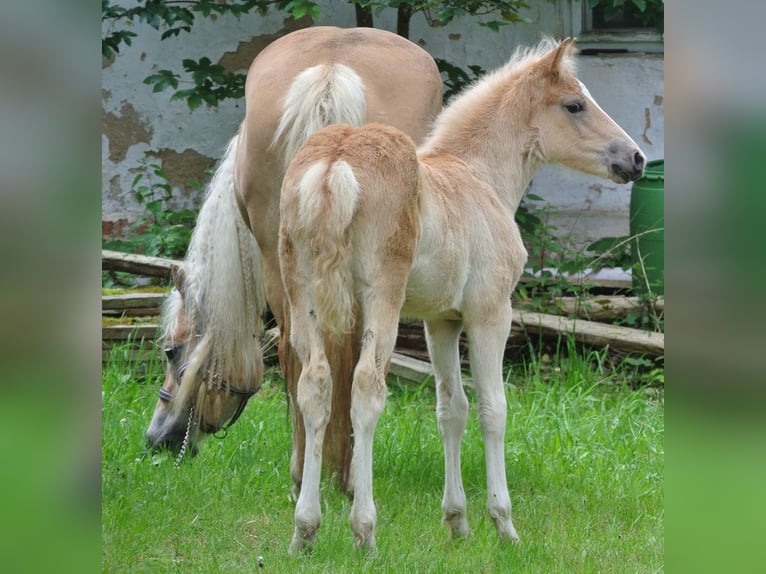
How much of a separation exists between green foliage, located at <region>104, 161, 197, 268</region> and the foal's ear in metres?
4.26

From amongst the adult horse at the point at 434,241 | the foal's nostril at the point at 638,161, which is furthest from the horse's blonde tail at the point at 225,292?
the foal's nostril at the point at 638,161

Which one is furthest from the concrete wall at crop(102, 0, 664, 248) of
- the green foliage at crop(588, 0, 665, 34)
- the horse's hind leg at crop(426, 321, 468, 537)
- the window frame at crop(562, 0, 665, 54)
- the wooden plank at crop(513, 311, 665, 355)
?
the horse's hind leg at crop(426, 321, 468, 537)

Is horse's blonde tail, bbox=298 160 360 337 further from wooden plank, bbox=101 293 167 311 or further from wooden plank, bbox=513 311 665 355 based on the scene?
wooden plank, bbox=101 293 167 311

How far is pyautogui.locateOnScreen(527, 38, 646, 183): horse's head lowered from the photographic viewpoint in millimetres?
3850

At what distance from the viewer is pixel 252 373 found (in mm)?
4852

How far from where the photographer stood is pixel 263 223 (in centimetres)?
423

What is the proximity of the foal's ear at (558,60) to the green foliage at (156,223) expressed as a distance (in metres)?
4.26

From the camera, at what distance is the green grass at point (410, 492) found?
3375mm

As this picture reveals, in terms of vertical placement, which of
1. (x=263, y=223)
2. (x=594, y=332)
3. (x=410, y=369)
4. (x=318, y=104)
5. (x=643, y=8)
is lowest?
(x=410, y=369)

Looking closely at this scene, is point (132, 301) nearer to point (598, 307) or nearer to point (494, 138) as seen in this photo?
point (598, 307)

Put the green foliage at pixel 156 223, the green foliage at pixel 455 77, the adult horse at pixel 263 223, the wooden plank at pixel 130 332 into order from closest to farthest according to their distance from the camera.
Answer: the adult horse at pixel 263 223 → the wooden plank at pixel 130 332 → the green foliage at pixel 455 77 → the green foliage at pixel 156 223

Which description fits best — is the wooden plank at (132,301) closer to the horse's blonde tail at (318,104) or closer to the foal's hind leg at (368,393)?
the horse's blonde tail at (318,104)


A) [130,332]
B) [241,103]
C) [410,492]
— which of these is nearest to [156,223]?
[241,103]

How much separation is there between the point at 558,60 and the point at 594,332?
10.2 ft
